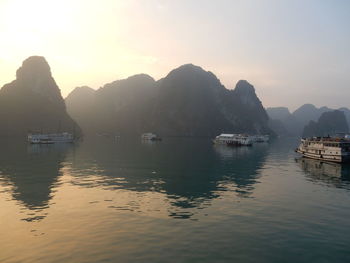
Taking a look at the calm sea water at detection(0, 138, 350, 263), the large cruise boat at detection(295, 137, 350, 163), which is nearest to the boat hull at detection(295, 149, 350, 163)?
the large cruise boat at detection(295, 137, 350, 163)

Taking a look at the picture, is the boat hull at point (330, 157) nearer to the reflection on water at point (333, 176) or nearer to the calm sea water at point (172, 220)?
the reflection on water at point (333, 176)

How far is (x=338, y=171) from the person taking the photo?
67.8 meters

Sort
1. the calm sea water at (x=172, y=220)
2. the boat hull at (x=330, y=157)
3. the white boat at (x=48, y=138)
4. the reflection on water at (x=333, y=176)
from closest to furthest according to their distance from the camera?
1. the calm sea water at (x=172, y=220)
2. the reflection on water at (x=333, y=176)
3. the boat hull at (x=330, y=157)
4. the white boat at (x=48, y=138)

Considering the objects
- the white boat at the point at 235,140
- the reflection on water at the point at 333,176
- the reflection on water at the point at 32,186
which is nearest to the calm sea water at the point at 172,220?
the reflection on water at the point at 32,186

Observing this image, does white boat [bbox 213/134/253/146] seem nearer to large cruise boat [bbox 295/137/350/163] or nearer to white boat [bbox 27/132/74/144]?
large cruise boat [bbox 295/137/350/163]

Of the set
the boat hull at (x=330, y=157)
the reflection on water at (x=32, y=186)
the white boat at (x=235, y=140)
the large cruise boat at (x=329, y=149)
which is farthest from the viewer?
the white boat at (x=235, y=140)

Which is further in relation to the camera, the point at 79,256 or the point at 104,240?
the point at 104,240

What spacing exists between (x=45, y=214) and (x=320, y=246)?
24853 mm

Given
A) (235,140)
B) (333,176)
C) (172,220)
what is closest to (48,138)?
(235,140)

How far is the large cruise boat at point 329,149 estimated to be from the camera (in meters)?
80.7

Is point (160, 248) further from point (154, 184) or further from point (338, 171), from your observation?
point (338, 171)

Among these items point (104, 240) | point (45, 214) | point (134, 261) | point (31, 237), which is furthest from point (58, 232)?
point (134, 261)

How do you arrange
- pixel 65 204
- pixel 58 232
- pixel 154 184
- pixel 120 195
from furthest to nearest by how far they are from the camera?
pixel 154 184 < pixel 120 195 < pixel 65 204 < pixel 58 232

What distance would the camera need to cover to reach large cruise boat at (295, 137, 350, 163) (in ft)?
265
